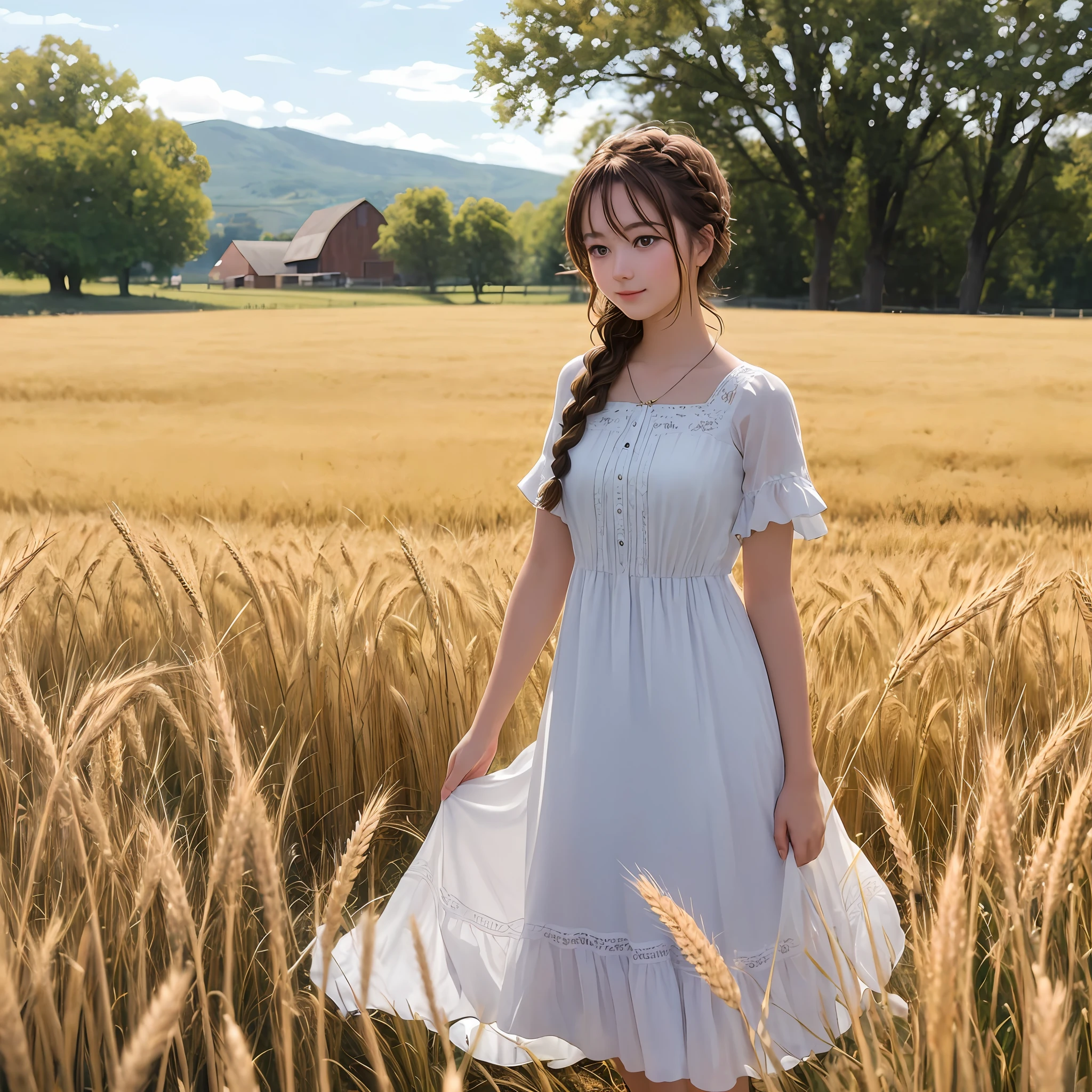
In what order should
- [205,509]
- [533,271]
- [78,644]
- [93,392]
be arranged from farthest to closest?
[533,271]
[93,392]
[205,509]
[78,644]

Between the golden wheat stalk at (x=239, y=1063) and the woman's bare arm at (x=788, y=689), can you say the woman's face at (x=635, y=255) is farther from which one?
the golden wheat stalk at (x=239, y=1063)

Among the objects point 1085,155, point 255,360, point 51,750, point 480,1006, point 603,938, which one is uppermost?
point 1085,155

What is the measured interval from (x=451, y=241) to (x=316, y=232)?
3.52 m

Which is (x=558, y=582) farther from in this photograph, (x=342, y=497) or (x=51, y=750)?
(x=342, y=497)

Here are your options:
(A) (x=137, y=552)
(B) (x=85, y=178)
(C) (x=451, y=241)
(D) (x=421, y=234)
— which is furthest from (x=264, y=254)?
(A) (x=137, y=552)

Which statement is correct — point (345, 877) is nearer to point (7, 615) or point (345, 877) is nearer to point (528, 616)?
point (528, 616)

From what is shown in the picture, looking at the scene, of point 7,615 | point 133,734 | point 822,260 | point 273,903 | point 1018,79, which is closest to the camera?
point 273,903

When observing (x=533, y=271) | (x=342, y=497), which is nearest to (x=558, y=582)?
(x=342, y=497)

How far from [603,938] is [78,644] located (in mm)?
1357

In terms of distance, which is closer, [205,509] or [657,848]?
[657,848]

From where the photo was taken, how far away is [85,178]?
5.84 meters

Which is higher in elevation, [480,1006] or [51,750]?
[51,750]

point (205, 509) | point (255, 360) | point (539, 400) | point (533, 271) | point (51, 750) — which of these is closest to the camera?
point (51, 750)

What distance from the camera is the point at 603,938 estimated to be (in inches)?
39.1
